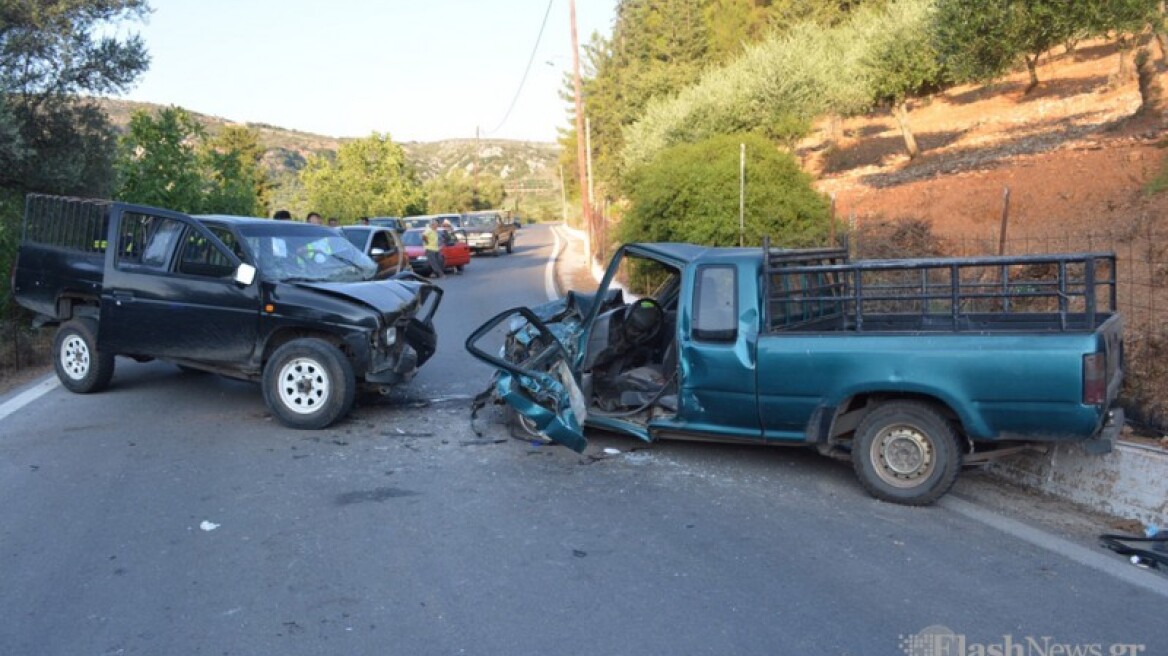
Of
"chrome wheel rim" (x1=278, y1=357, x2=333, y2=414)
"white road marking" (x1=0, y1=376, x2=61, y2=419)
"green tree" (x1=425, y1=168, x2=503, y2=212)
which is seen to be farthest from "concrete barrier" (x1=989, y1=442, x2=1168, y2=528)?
"green tree" (x1=425, y1=168, x2=503, y2=212)

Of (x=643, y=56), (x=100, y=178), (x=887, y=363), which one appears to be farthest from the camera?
(x=643, y=56)

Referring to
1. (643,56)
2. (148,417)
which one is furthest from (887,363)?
(643,56)

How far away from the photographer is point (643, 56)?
47.9 meters

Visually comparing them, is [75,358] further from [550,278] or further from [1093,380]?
[550,278]

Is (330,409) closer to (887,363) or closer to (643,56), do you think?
(887,363)

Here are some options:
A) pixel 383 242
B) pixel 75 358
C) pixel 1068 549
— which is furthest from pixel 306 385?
pixel 383 242

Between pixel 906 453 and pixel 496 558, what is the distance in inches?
111

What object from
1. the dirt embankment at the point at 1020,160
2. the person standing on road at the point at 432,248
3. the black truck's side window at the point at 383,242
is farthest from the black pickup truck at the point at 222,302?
the person standing on road at the point at 432,248

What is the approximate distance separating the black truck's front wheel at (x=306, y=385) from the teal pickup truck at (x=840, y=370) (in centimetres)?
154

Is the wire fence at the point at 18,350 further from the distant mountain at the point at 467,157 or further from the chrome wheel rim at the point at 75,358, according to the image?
the distant mountain at the point at 467,157

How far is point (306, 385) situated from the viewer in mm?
8250

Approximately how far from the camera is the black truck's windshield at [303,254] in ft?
29.4

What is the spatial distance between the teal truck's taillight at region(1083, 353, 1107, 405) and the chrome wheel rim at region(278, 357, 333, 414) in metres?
5.94

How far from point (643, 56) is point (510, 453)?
4323 centimetres
